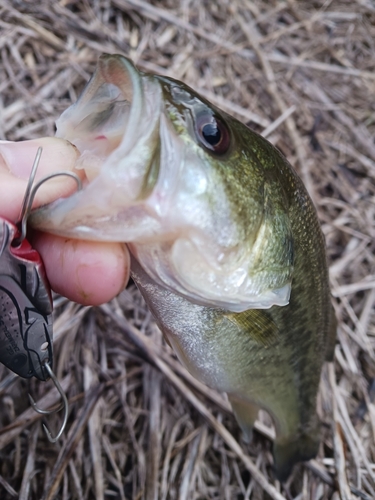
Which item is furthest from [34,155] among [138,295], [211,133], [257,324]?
[138,295]

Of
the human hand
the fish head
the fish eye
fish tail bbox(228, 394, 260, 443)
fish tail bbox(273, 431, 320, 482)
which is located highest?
the fish eye

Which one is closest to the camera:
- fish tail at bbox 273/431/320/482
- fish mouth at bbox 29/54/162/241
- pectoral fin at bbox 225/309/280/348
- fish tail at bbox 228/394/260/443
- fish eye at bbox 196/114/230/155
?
fish mouth at bbox 29/54/162/241

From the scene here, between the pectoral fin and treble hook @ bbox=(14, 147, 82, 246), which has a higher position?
treble hook @ bbox=(14, 147, 82, 246)

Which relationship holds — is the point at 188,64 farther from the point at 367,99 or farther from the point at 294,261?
the point at 294,261

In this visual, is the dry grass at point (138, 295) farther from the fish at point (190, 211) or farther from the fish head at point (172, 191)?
the fish head at point (172, 191)

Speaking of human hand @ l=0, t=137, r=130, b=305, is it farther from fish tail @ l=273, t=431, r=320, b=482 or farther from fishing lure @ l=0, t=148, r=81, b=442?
fish tail @ l=273, t=431, r=320, b=482

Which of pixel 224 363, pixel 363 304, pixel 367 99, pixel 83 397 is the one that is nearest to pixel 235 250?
pixel 224 363

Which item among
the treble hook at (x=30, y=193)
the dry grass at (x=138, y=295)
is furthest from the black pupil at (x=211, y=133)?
the dry grass at (x=138, y=295)

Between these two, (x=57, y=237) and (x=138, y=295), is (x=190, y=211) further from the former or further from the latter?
(x=138, y=295)

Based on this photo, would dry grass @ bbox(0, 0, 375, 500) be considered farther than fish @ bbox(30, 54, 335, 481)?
Yes

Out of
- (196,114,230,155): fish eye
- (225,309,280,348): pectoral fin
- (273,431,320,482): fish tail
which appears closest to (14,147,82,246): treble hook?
(196,114,230,155): fish eye
